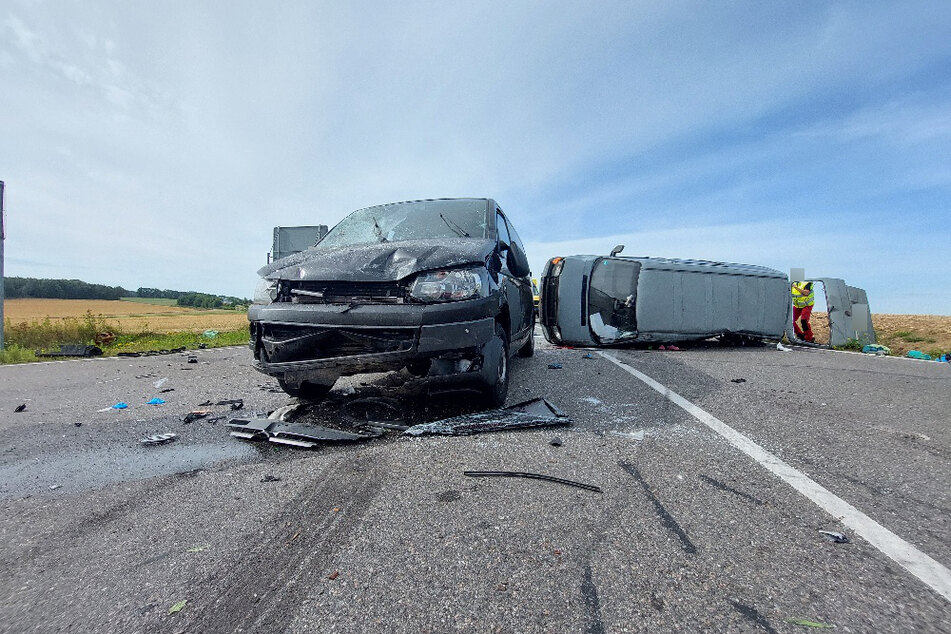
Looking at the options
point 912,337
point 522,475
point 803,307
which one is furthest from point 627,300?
point 912,337

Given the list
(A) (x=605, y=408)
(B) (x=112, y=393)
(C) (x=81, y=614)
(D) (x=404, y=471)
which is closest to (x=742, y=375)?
(A) (x=605, y=408)

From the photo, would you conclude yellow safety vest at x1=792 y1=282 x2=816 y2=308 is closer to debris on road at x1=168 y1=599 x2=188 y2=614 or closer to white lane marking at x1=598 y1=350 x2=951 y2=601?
white lane marking at x1=598 y1=350 x2=951 y2=601

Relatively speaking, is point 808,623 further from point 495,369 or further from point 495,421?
point 495,369

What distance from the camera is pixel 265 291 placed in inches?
141

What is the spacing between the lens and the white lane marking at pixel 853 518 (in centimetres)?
160

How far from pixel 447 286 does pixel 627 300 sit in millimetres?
7469

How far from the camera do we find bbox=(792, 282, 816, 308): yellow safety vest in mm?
11602

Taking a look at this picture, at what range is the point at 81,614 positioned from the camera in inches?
56.8

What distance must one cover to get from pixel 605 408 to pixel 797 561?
7.65 feet

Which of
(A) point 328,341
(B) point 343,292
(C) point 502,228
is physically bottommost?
(A) point 328,341

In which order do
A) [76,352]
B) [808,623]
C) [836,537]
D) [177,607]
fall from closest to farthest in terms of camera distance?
1. [808,623]
2. [177,607]
3. [836,537]
4. [76,352]

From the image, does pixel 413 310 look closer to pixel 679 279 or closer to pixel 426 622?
pixel 426 622

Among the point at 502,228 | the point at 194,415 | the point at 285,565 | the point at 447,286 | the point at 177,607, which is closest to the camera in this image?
the point at 177,607

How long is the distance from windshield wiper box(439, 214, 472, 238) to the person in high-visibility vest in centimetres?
1102
